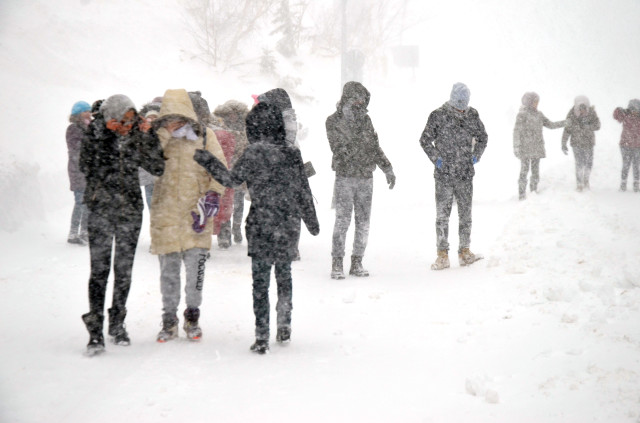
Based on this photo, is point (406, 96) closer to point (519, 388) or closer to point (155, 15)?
point (155, 15)

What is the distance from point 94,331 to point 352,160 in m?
4.24

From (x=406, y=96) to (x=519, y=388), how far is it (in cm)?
3417

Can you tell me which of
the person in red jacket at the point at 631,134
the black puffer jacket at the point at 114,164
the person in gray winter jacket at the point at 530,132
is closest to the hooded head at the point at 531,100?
the person in gray winter jacket at the point at 530,132

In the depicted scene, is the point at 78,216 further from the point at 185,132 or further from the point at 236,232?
the point at 185,132

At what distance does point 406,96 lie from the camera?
37.0 meters

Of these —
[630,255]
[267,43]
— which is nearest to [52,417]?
[630,255]

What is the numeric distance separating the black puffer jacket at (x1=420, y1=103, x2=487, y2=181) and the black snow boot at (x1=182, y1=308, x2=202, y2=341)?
13.8 ft

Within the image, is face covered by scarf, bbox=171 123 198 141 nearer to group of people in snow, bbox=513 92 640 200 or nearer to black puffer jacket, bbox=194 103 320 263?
black puffer jacket, bbox=194 103 320 263

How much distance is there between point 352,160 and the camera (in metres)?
8.01

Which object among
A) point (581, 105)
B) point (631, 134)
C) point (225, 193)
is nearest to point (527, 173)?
point (581, 105)

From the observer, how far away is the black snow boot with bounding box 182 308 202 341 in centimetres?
533

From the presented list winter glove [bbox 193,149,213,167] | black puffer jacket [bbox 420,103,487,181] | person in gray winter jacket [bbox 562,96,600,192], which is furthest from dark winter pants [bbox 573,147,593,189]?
winter glove [bbox 193,149,213,167]

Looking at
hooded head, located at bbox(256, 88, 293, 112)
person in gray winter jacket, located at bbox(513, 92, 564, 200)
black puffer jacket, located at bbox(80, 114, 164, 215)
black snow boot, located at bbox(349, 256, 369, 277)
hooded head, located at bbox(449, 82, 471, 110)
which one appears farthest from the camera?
person in gray winter jacket, located at bbox(513, 92, 564, 200)

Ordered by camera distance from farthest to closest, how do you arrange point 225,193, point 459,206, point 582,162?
1. point 582,162
2. point 225,193
3. point 459,206
